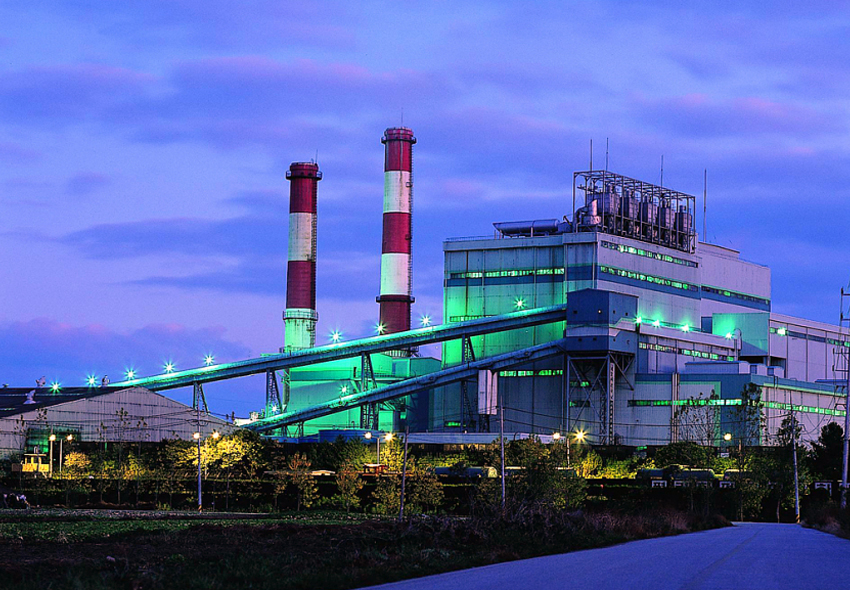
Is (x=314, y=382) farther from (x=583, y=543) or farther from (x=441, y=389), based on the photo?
(x=583, y=543)

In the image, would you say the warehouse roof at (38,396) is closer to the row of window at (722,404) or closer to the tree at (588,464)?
the tree at (588,464)

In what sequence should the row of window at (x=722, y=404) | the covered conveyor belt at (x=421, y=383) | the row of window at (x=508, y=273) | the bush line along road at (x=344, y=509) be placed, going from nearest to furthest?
the bush line along road at (x=344, y=509) < the row of window at (x=722, y=404) < the covered conveyor belt at (x=421, y=383) < the row of window at (x=508, y=273)

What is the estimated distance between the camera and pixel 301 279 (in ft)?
404

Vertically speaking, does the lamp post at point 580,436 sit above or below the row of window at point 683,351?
below

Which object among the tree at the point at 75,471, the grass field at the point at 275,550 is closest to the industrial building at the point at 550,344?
the tree at the point at 75,471


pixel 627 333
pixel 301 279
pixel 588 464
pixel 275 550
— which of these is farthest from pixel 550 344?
pixel 275 550

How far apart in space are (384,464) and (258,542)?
196 ft

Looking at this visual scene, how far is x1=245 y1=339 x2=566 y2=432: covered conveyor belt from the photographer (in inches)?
4267

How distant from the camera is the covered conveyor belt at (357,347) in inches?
4449

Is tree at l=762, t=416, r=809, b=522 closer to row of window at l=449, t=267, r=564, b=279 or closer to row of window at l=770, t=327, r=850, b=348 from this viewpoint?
row of window at l=449, t=267, r=564, b=279

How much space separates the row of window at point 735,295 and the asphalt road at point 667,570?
101752 mm

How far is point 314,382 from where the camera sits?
122 m

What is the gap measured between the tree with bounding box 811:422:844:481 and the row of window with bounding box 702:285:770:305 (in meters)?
47.2

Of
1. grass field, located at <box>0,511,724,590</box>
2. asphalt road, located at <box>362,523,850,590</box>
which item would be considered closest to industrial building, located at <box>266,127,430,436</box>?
grass field, located at <box>0,511,724,590</box>
